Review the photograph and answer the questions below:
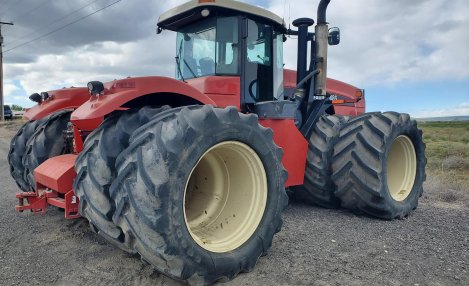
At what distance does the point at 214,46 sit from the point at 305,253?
2.31 meters

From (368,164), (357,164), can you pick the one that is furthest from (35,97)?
(368,164)

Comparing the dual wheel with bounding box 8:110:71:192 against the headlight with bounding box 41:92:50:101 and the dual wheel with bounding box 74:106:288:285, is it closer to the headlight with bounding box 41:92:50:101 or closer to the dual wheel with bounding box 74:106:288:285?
the headlight with bounding box 41:92:50:101

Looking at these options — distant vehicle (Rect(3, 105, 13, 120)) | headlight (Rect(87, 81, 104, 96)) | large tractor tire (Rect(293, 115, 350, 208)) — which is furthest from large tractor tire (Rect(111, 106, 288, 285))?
distant vehicle (Rect(3, 105, 13, 120))

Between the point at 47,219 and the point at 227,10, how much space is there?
3.14 m

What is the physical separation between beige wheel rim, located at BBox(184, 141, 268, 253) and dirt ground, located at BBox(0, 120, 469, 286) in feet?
1.18

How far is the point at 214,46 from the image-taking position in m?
4.37

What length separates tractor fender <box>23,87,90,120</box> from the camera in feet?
16.3

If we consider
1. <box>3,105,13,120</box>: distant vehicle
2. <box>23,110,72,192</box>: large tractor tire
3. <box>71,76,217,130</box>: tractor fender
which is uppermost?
<box>3,105,13,120</box>: distant vehicle

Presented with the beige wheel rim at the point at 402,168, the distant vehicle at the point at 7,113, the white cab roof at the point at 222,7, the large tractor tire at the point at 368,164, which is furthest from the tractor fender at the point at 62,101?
the distant vehicle at the point at 7,113

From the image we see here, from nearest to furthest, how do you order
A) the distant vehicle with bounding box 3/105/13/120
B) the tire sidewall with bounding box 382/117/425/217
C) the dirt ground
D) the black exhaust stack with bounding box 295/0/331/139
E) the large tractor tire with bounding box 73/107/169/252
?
1. the large tractor tire with bounding box 73/107/169/252
2. the dirt ground
3. the tire sidewall with bounding box 382/117/425/217
4. the black exhaust stack with bounding box 295/0/331/139
5. the distant vehicle with bounding box 3/105/13/120

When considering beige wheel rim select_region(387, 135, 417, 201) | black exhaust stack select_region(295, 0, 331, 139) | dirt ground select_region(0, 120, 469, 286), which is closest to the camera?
dirt ground select_region(0, 120, 469, 286)

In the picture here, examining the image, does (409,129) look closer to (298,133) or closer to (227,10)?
(298,133)

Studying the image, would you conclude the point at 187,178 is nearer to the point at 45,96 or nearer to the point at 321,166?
the point at 321,166

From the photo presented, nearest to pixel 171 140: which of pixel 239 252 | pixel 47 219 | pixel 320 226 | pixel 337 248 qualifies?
pixel 239 252
